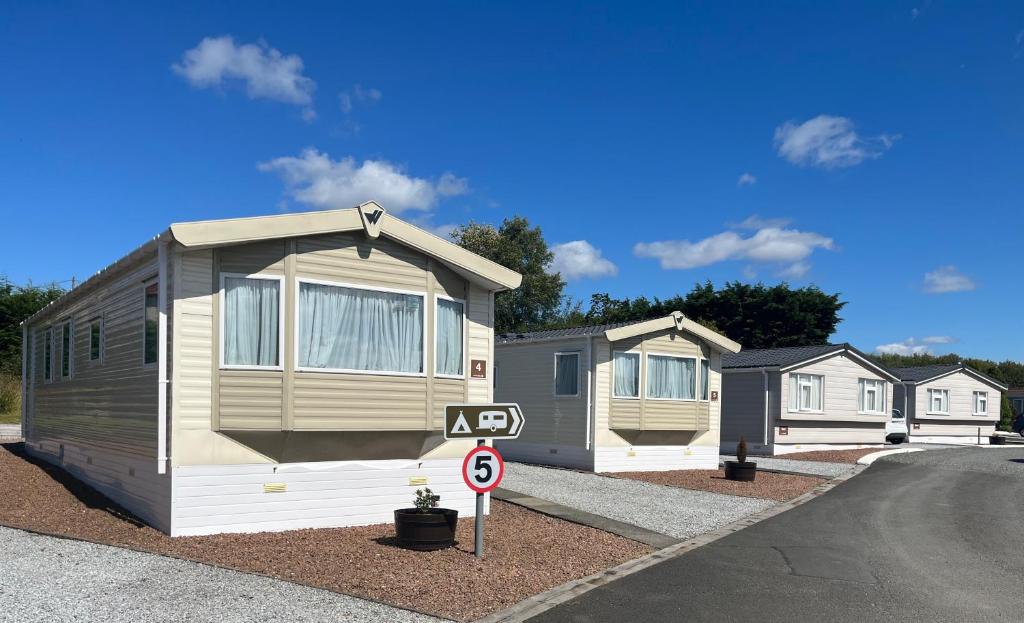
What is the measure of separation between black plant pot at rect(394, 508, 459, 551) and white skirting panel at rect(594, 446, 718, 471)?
1014 centimetres

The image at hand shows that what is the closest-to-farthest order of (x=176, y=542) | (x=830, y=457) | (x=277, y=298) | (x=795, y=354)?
(x=176, y=542) < (x=277, y=298) < (x=830, y=457) < (x=795, y=354)

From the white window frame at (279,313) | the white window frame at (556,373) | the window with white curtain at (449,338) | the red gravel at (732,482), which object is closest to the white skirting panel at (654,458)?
the red gravel at (732,482)

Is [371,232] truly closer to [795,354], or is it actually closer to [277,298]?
[277,298]

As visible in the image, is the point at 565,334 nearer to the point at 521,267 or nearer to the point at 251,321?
the point at 251,321

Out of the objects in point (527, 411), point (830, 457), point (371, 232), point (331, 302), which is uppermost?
point (371, 232)

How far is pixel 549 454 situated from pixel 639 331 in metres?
3.99

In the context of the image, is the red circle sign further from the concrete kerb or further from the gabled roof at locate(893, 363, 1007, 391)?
the gabled roof at locate(893, 363, 1007, 391)

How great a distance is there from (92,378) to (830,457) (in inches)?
829

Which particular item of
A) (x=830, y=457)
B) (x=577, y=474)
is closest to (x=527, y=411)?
(x=577, y=474)

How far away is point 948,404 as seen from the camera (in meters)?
38.2

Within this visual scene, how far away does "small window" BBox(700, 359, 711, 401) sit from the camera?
70.9 ft

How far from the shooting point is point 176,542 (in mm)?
9766

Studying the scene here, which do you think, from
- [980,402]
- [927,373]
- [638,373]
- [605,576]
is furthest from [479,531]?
[980,402]

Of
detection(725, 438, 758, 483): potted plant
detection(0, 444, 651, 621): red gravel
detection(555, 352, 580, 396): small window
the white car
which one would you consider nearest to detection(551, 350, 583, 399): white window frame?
detection(555, 352, 580, 396): small window
